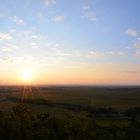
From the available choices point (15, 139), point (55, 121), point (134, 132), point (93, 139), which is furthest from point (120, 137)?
point (134, 132)

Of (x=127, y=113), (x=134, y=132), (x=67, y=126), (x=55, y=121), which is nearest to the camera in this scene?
(x=67, y=126)

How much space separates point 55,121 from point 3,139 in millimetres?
4691

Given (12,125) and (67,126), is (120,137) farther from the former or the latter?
(12,125)

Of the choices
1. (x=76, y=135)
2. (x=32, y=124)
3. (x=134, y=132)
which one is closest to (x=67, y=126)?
(x=76, y=135)

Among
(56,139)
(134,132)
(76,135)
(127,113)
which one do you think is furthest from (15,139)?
(127,113)

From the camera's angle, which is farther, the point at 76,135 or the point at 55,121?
the point at 55,121

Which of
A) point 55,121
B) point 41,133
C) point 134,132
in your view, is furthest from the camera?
point 134,132

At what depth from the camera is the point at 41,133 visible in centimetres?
2322

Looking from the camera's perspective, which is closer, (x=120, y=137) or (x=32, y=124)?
(x=120, y=137)

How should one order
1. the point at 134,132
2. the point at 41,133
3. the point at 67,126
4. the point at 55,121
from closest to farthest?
the point at 41,133 → the point at 67,126 → the point at 55,121 → the point at 134,132

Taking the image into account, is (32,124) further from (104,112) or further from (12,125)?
(104,112)

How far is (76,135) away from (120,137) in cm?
332

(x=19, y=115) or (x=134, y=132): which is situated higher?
(x=19, y=115)

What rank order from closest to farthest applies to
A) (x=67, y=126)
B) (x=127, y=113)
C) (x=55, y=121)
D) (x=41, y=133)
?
(x=41, y=133) → (x=67, y=126) → (x=55, y=121) → (x=127, y=113)
